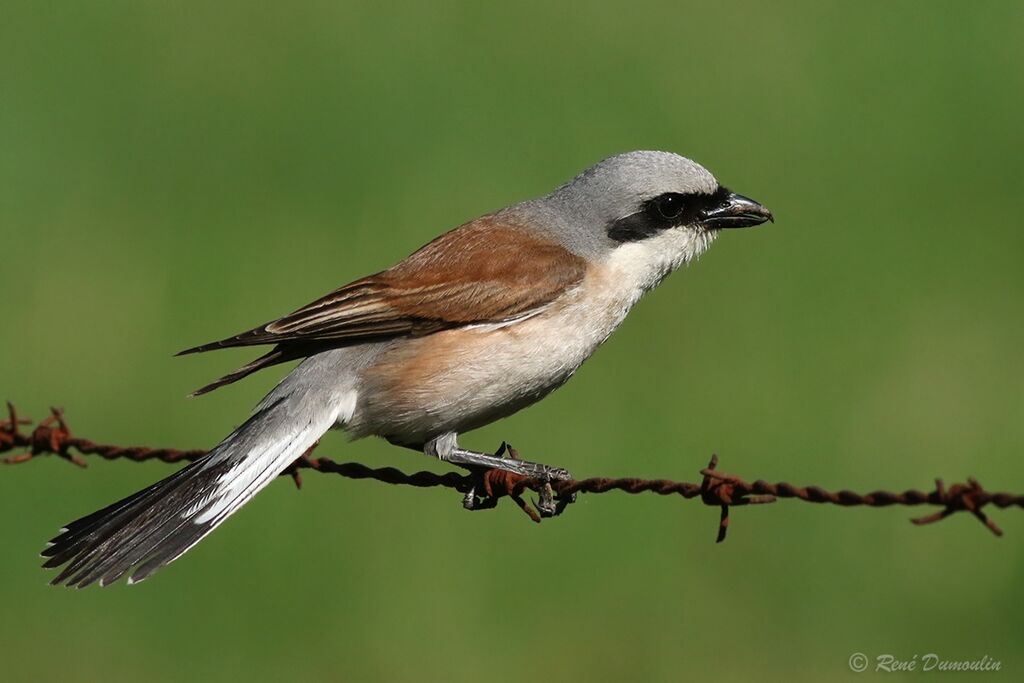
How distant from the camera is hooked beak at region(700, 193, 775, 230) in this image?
203 inches

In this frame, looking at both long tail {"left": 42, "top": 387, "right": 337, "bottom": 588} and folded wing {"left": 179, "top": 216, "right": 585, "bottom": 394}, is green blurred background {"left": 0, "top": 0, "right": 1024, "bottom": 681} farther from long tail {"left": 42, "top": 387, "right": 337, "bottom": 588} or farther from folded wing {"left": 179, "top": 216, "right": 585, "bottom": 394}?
folded wing {"left": 179, "top": 216, "right": 585, "bottom": 394}

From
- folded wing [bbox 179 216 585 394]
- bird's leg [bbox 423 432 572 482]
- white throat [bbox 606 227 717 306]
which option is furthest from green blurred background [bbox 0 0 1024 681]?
folded wing [bbox 179 216 585 394]

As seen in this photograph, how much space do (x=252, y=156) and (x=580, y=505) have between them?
11.5 ft

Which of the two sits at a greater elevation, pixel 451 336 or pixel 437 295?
pixel 437 295

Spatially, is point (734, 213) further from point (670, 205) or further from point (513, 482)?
point (513, 482)

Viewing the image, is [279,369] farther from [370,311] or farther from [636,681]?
[370,311]

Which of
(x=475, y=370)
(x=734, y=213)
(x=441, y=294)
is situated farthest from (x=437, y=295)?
(x=734, y=213)

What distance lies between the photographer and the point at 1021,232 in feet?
28.4

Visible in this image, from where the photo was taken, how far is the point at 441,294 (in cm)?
489

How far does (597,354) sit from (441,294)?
3.51 m

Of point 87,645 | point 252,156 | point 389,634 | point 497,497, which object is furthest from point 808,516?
point 252,156

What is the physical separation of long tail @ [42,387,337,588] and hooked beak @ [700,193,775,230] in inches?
57.5

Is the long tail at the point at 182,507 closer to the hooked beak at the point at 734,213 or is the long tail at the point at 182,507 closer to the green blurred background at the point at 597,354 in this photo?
the hooked beak at the point at 734,213

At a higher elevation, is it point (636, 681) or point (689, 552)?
point (689, 552)
